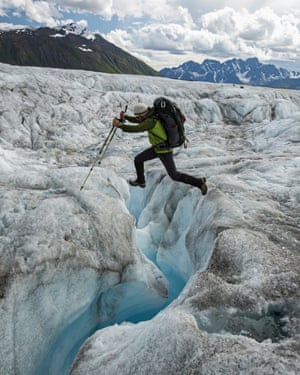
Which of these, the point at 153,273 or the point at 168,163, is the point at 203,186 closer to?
the point at 168,163

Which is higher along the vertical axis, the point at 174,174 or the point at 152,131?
the point at 152,131

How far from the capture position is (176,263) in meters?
12.1

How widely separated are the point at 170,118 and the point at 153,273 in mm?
4849

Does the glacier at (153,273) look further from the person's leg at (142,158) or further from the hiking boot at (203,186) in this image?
the person's leg at (142,158)

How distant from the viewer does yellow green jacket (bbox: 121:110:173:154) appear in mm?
9305

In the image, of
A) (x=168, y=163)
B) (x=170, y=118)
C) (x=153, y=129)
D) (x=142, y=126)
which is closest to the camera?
(x=142, y=126)

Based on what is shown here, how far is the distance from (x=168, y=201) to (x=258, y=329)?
365 inches

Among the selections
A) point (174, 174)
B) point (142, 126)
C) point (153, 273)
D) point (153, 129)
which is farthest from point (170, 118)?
point (153, 273)

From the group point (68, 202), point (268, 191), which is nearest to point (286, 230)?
point (268, 191)

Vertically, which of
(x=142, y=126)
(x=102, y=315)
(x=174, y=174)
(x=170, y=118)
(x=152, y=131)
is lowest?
(x=102, y=315)

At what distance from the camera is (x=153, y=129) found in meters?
9.61

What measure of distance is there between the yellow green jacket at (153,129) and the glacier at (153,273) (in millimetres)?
2362

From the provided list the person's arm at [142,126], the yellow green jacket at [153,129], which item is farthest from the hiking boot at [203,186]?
the person's arm at [142,126]

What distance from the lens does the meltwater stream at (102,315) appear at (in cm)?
801
